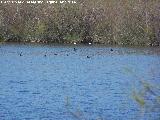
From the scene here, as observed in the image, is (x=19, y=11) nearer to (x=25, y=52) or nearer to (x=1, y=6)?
(x=1, y=6)

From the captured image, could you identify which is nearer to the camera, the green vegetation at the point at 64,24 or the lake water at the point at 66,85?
the lake water at the point at 66,85

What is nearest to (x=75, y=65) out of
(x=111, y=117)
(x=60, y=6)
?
(x=111, y=117)

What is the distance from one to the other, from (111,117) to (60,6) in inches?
1911

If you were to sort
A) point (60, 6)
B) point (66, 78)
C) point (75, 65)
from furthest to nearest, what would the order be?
point (60, 6) → point (75, 65) → point (66, 78)

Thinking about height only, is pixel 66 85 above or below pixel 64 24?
above

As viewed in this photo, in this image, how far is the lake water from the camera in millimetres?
20125

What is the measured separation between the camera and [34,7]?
225ft

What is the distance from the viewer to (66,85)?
28.4 metres

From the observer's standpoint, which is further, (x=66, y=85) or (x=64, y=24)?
(x=64, y=24)

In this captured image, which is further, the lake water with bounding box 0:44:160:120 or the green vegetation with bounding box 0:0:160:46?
the green vegetation with bounding box 0:0:160:46

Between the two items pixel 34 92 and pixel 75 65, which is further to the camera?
pixel 75 65

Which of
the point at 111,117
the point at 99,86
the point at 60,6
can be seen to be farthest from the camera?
the point at 60,6

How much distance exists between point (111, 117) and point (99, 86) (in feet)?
28.1

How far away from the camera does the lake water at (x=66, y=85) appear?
20.1 m
